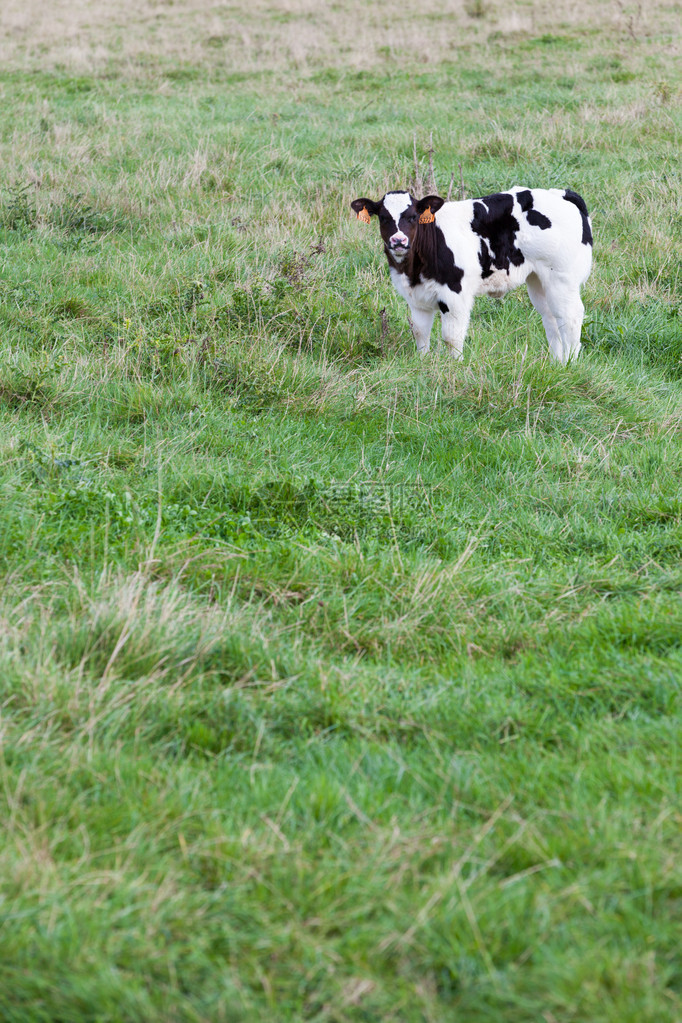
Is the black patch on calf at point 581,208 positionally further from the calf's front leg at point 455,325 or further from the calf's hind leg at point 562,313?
the calf's front leg at point 455,325

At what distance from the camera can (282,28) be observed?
78.6 feet

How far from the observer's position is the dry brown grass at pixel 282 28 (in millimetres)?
19969

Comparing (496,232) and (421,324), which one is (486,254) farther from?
(421,324)

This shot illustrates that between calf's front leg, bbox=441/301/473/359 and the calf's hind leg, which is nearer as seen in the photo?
calf's front leg, bbox=441/301/473/359

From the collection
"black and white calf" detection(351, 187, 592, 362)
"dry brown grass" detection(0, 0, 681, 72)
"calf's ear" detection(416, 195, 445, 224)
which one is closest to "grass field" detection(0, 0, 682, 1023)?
"black and white calf" detection(351, 187, 592, 362)

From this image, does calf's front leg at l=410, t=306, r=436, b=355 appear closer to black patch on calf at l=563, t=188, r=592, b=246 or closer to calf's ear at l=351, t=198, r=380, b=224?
calf's ear at l=351, t=198, r=380, b=224

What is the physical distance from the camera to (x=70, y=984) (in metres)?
2.08

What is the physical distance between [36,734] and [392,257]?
5.00 m

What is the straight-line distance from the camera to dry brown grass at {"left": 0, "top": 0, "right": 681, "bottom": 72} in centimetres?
1997

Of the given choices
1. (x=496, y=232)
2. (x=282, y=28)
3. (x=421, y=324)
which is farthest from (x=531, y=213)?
(x=282, y=28)

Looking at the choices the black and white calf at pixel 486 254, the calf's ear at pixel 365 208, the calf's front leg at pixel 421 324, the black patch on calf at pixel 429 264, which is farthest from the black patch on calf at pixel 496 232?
the calf's ear at pixel 365 208

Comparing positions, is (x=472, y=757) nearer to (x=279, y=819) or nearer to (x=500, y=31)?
(x=279, y=819)

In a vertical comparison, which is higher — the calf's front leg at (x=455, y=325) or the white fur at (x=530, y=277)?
the white fur at (x=530, y=277)

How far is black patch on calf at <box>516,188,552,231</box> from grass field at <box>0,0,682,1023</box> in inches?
33.3
